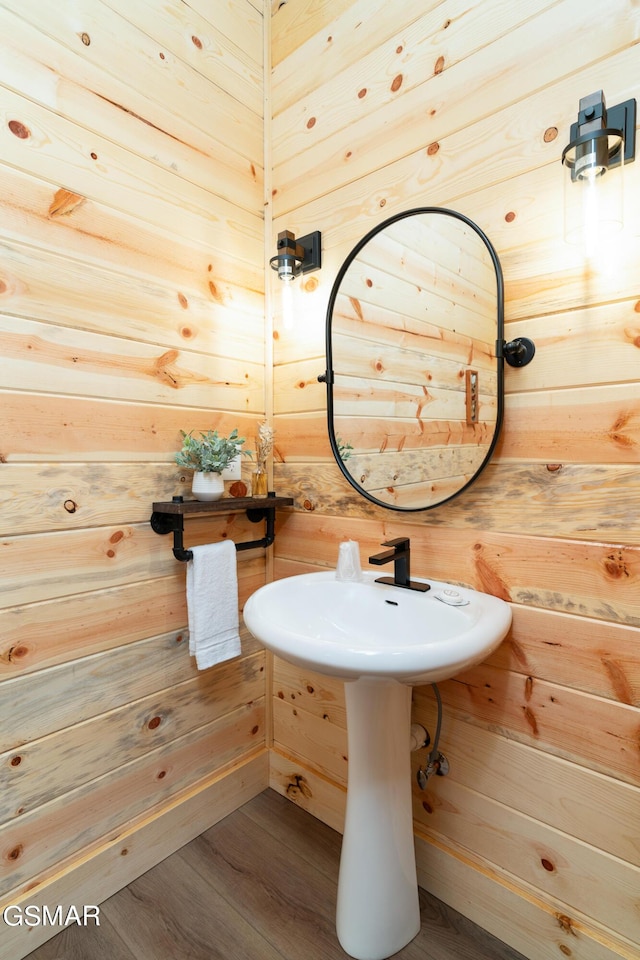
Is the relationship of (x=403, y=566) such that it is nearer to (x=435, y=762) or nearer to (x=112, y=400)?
(x=435, y=762)

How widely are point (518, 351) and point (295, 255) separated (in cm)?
78

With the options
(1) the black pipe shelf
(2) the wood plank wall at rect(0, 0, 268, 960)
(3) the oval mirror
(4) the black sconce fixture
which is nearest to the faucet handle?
(3) the oval mirror

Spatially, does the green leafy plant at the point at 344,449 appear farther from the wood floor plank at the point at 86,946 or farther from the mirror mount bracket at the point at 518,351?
the wood floor plank at the point at 86,946

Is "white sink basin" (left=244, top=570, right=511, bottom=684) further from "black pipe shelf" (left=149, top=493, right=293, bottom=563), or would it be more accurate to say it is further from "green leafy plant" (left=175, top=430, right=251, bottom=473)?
"green leafy plant" (left=175, top=430, right=251, bottom=473)

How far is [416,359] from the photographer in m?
1.25

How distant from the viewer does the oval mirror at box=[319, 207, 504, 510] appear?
3.68 feet

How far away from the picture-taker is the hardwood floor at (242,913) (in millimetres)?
1093

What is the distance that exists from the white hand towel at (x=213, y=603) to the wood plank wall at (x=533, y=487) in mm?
422

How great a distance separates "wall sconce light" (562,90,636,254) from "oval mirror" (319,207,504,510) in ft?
0.60

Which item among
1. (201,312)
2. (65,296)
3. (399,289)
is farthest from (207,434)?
(399,289)

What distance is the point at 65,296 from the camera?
113 centimetres

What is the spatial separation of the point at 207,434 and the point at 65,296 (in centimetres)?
51

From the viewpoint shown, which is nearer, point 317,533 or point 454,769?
point 454,769

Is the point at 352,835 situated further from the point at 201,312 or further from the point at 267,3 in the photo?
the point at 267,3
